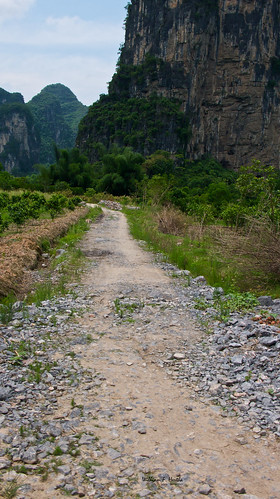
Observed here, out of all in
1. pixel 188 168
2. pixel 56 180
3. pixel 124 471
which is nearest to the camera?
pixel 124 471

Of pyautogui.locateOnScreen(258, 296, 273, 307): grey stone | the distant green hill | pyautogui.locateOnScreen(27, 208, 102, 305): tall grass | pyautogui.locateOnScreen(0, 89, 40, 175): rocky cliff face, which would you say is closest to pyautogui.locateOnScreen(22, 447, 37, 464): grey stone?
pyautogui.locateOnScreen(27, 208, 102, 305): tall grass

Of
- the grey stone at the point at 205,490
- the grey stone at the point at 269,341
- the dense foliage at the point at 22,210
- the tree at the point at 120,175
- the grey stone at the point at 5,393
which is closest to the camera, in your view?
the grey stone at the point at 205,490

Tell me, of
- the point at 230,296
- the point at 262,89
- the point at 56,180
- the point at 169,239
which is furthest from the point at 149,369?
the point at 262,89

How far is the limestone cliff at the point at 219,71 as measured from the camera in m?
70.9

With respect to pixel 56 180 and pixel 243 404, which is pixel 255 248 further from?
pixel 56 180

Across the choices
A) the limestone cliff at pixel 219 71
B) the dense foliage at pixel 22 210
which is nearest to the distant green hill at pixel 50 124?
the limestone cliff at pixel 219 71

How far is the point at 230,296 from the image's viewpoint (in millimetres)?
7418

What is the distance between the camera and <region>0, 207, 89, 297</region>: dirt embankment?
7350 mm

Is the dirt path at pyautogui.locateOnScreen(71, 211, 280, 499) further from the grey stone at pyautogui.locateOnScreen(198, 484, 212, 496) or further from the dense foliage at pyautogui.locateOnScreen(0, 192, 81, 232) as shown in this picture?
the dense foliage at pyautogui.locateOnScreen(0, 192, 81, 232)

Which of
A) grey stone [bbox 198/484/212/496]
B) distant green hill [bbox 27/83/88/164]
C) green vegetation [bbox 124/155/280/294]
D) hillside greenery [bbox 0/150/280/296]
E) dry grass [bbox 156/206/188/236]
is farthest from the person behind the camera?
distant green hill [bbox 27/83/88/164]

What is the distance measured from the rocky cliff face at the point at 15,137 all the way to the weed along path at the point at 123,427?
362 ft

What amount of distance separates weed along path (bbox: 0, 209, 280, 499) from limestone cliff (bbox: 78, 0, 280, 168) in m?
69.5

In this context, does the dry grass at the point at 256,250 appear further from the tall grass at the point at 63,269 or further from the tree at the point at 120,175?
the tree at the point at 120,175

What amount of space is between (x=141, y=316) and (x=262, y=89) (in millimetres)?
77431
